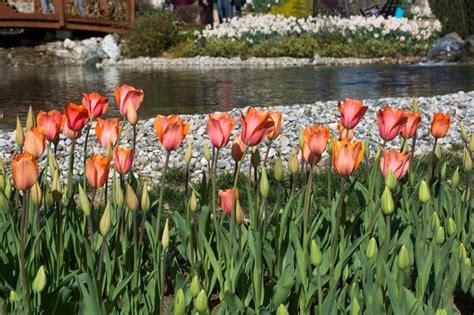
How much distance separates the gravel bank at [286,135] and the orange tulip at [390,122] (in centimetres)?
328

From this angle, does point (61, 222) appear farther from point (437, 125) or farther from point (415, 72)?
point (415, 72)

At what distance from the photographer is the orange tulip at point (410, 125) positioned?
318cm

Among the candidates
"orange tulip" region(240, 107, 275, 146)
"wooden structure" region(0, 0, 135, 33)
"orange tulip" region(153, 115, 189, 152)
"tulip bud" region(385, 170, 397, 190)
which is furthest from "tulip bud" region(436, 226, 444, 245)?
"wooden structure" region(0, 0, 135, 33)

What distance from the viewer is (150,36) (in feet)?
68.8

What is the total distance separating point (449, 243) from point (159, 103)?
924 centimetres

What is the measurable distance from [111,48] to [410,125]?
18.6 metres

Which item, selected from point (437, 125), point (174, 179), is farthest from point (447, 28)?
point (437, 125)

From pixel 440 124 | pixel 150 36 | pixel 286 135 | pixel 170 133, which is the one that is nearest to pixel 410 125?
pixel 440 124

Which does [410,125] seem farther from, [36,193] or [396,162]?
[36,193]

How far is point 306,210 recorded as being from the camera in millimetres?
2834

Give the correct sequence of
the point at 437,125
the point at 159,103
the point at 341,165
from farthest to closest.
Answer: the point at 159,103 → the point at 437,125 → the point at 341,165

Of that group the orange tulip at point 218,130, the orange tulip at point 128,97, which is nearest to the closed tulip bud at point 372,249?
the orange tulip at point 218,130

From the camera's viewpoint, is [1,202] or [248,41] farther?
[248,41]

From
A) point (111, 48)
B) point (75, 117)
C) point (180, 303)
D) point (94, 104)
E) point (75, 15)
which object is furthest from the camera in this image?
point (75, 15)
